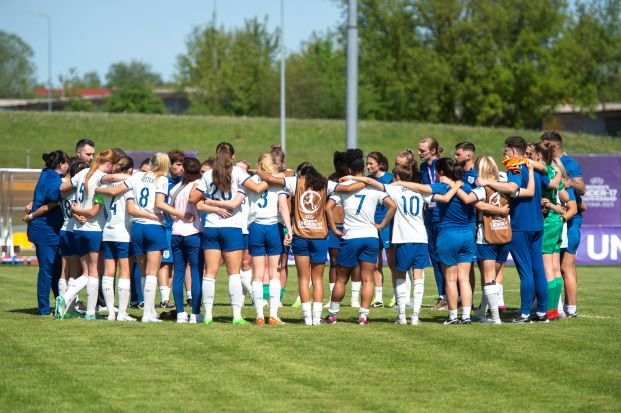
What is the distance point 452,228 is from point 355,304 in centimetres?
321

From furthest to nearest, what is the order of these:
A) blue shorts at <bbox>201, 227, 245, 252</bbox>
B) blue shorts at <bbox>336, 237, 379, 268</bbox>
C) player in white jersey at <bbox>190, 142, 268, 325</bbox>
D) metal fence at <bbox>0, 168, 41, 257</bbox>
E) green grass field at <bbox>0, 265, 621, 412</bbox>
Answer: metal fence at <bbox>0, 168, 41, 257</bbox>
blue shorts at <bbox>336, 237, 379, 268</bbox>
blue shorts at <bbox>201, 227, 245, 252</bbox>
player in white jersey at <bbox>190, 142, 268, 325</bbox>
green grass field at <bbox>0, 265, 621, 412</bbox>

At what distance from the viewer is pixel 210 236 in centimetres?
1310

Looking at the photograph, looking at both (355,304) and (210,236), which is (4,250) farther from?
(210,236)

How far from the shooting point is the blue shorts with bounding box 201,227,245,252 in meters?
13.1

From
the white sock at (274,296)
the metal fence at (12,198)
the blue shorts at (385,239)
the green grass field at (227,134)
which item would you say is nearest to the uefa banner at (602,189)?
the metal fence at (12,198)

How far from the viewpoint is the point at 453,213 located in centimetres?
1320

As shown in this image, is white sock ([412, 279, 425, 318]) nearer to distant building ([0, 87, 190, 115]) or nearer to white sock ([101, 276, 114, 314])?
white sock ([101, 276, 114, 314])

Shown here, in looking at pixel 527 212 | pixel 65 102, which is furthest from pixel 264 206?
pixel 65 102

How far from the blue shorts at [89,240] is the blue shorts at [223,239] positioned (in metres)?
1.48

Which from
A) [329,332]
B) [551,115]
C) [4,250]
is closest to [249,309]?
[329,332]

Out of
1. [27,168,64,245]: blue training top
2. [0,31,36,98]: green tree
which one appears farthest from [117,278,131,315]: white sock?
[0,31,36,98]: green tree

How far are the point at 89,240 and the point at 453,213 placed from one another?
4.32 metres

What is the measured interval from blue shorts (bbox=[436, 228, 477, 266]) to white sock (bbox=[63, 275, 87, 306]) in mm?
4286

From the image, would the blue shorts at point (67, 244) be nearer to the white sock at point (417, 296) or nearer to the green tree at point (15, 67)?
the white sock at point (417, 296)
